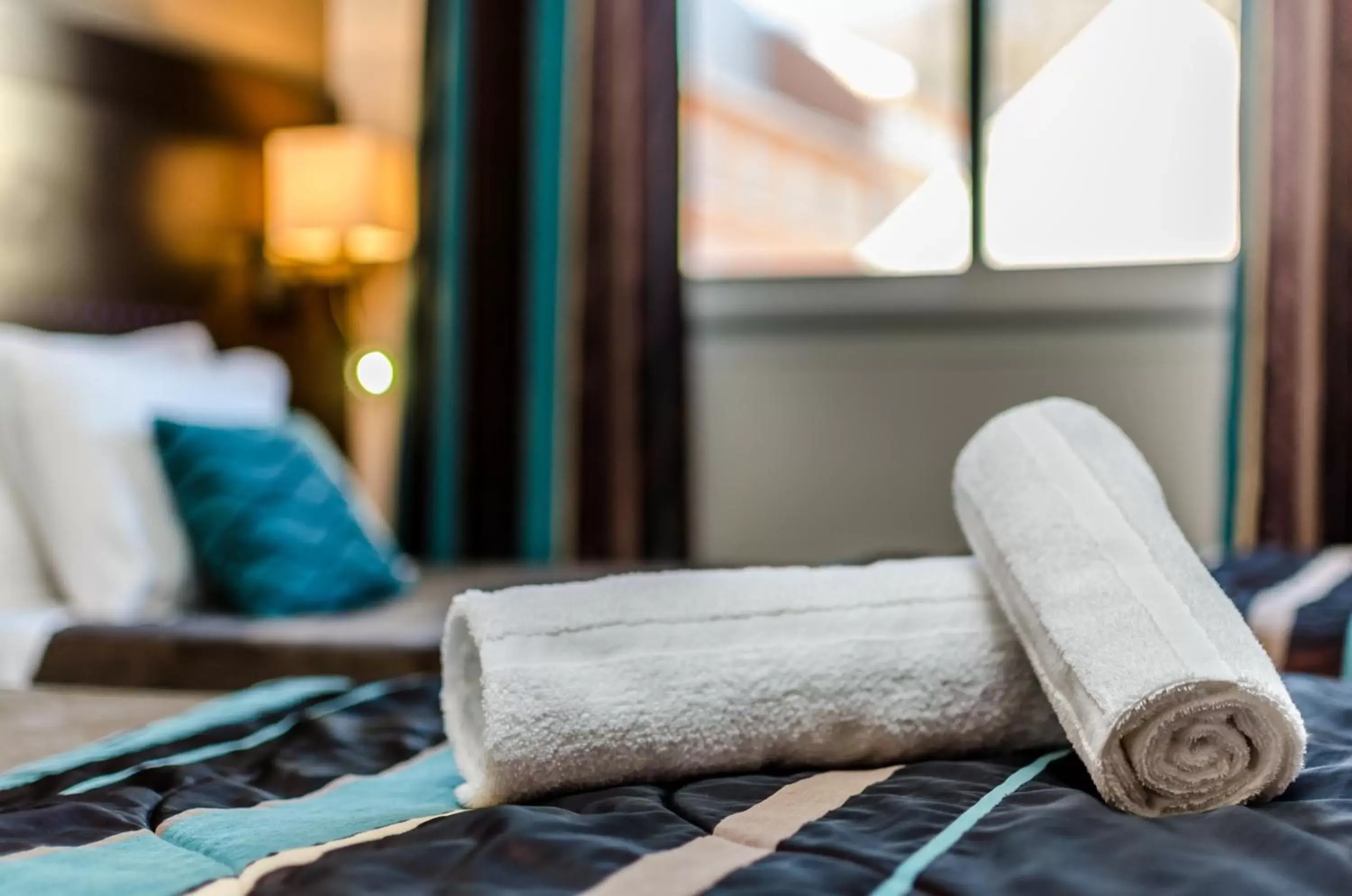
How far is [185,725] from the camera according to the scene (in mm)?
1197

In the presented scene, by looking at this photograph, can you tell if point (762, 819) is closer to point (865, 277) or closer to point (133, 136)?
point (133, 136)

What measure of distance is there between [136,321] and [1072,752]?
90.6 inches

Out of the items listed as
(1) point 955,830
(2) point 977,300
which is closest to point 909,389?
(2) point 977,300

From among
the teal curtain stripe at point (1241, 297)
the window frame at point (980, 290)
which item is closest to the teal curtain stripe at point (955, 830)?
the teal curtain stripe at point (1241, 297)

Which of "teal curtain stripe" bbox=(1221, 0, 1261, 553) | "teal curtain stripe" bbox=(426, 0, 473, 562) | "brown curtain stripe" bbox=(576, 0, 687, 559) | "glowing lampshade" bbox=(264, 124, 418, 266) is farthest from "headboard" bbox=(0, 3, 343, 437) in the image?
"teal curtain stripe" bbox=(1221, 0, 1261, 553)

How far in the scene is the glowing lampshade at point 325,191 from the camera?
126 inches

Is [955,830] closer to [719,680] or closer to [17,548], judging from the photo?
[719,680]

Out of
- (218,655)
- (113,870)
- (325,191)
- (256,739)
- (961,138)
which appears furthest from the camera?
(961,138)

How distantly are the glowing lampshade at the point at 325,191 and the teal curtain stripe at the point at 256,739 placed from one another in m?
2.01

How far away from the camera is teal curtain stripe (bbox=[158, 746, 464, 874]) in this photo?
2.70ft

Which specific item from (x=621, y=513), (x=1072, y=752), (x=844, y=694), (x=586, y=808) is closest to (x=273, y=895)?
(x=586, y=808)

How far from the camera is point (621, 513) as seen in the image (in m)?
3.46

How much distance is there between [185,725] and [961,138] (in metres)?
2.76

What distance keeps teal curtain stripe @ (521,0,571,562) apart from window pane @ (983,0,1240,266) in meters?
1.12
